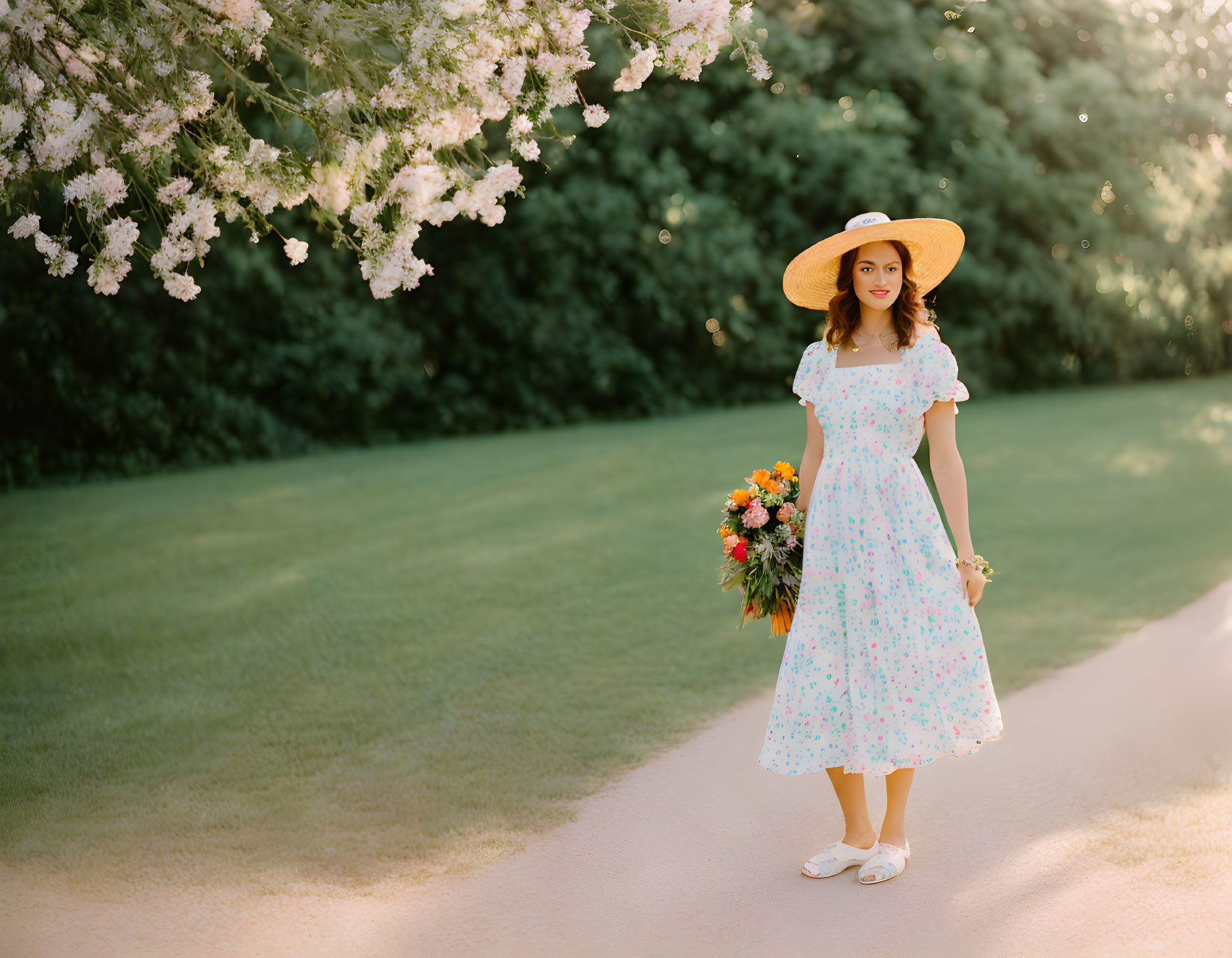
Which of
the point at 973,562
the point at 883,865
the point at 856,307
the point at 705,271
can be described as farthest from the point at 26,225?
the point at 705,271

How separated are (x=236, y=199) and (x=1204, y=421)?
49.4 feet

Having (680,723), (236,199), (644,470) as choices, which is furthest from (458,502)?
(236,199)

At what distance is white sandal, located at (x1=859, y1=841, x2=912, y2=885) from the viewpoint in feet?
12.0

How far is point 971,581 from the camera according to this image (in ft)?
11.9

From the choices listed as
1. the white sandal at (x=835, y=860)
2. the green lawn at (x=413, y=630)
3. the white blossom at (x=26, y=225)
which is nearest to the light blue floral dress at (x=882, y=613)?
the white sandal at (x=835, y=860)

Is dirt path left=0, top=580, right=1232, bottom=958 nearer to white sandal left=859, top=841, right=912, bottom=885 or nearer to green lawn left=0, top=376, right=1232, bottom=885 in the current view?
white sandal left=859, top=841, right=912, bottom=885

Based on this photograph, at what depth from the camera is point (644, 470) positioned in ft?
44.7

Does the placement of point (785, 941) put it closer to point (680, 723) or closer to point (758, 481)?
point (758, 481)

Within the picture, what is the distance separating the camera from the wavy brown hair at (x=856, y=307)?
3682 mm

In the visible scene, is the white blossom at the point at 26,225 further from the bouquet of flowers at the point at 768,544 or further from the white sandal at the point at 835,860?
the white sandal at the point at 835,860

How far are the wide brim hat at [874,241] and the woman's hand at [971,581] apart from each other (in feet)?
2.96

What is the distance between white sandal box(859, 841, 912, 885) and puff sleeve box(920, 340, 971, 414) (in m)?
1.39

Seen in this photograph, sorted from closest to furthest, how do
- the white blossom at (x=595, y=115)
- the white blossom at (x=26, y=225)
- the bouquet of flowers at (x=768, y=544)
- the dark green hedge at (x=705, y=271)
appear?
1. the bouquet of flowers at (x=768, y=544)
2. the white blossom at (x=26, y=225)
3. the white blossom at (x=595, y=115)
4. the dark green hedge at (x=705, y=271)

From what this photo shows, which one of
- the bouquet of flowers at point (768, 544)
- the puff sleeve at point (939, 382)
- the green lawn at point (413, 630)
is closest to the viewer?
the puff sleeve at point (939, 382)
